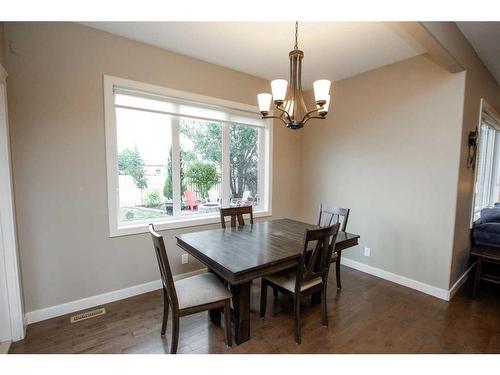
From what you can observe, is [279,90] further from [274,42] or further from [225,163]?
[225,163]

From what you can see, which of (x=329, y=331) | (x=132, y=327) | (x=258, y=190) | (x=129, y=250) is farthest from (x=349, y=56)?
(x=132, y=327)

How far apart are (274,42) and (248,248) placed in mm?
2077

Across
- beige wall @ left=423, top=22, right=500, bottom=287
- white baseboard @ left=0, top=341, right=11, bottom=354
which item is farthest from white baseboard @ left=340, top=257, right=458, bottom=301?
white baseboard @ left=0, top=341, right=11, bottom=354

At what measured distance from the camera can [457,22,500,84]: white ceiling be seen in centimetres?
218

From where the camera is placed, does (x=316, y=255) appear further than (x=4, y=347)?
Yes

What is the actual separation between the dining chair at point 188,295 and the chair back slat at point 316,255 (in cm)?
60

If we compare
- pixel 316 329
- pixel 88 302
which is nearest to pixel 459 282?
pixel 316 329

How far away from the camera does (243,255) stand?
1.84 metres

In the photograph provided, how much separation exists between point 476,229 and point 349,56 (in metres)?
2.74

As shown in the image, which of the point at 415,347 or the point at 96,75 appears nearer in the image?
the point at 415,347

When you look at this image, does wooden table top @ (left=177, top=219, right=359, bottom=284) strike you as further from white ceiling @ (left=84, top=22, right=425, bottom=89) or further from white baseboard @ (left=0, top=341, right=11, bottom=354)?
white ceiling @ (left=84, top=22, right=425, bottom=89)

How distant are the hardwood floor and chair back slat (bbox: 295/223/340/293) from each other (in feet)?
1.50

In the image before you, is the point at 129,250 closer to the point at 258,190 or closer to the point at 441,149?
the point at 258,190

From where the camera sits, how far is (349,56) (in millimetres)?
2766
